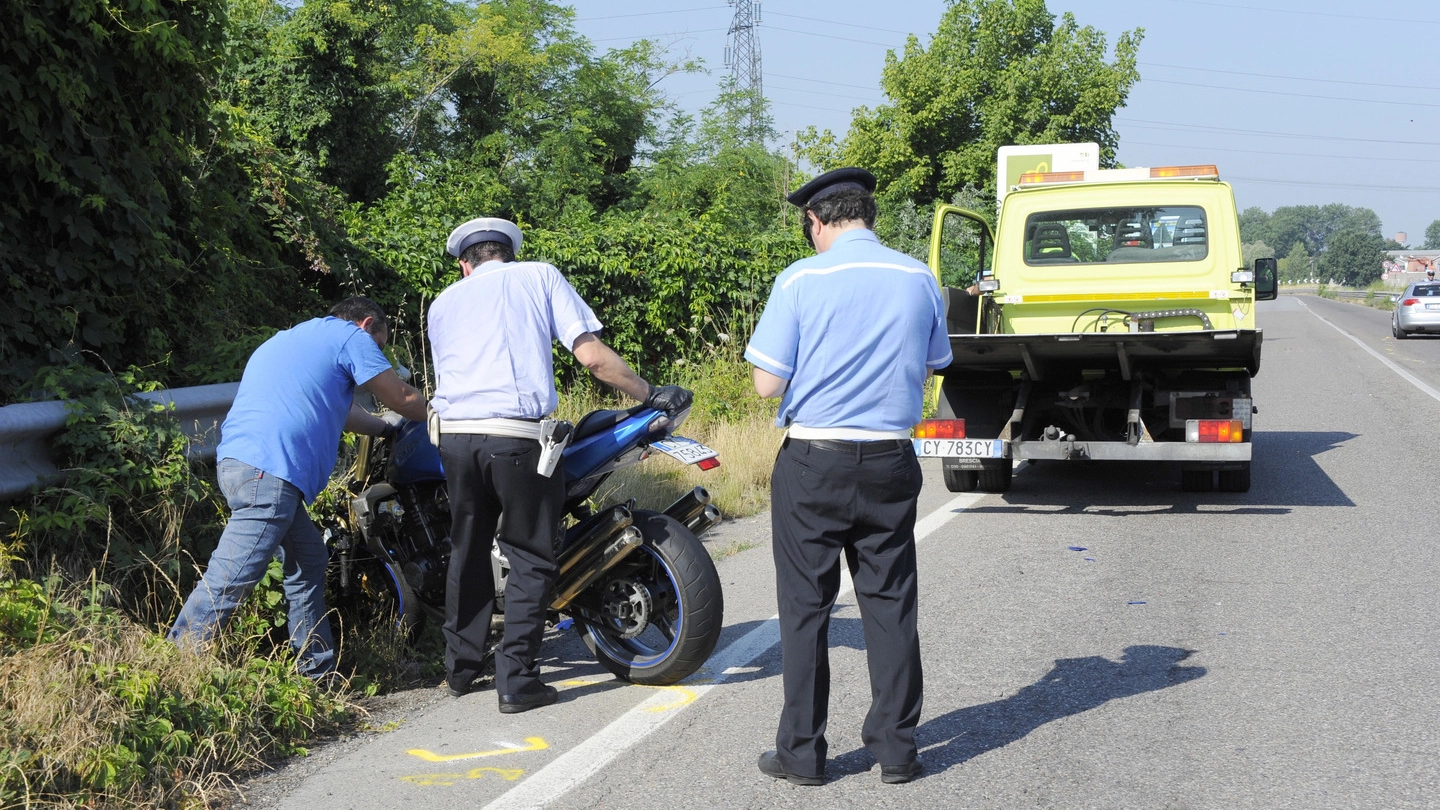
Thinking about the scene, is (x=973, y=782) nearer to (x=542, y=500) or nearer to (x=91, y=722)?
(x=542, y=500)

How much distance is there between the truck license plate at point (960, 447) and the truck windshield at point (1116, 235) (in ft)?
9.23

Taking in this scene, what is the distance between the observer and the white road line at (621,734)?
12.1ft

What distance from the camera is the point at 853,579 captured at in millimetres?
3750

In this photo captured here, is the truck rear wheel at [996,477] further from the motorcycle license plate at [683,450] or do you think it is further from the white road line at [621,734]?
the motorcycle license plate at [683,450]

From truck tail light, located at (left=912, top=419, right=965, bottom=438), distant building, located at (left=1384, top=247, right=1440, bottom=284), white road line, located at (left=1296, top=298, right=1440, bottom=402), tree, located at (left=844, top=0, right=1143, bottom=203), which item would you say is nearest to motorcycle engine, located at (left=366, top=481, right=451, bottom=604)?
truck tail light, located at (left=912, top=419, right=965, bottom=438)

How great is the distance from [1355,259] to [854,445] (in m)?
154

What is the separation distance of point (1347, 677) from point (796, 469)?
8.47 feet

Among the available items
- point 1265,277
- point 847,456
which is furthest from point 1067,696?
point 1265,277

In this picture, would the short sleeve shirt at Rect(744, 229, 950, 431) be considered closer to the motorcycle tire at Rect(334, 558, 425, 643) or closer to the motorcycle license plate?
the motorcycle license plate

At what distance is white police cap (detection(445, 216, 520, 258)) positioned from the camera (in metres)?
4.59

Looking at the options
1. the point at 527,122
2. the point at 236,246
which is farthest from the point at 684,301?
the point at 527,122

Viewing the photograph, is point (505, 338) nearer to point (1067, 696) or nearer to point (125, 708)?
point (125, 708)

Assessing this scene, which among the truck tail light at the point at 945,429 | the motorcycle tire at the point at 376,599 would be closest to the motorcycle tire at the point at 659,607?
the motorcycle tire at the point at 376,599

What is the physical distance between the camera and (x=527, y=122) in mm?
31281
